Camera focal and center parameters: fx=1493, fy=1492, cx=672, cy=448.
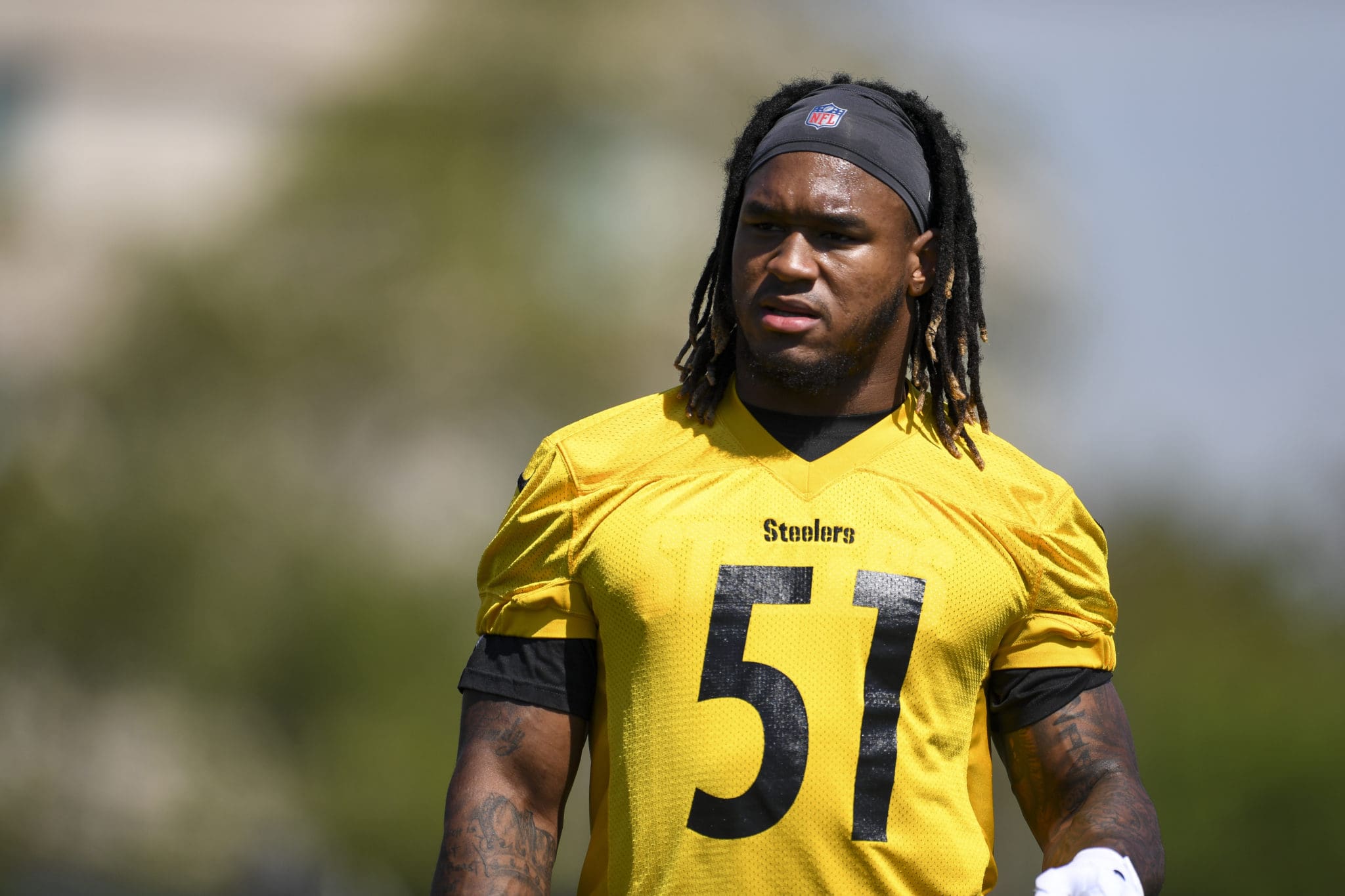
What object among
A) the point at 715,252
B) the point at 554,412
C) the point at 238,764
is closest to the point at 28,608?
the point at 238,764

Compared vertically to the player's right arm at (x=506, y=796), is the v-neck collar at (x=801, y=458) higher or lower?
higher

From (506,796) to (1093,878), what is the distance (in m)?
1.04

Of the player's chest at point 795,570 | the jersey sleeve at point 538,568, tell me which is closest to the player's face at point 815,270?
the player's chest at point 795,570

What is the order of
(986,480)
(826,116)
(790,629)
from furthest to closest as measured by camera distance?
(826,116)
(986,480)
(790,629)

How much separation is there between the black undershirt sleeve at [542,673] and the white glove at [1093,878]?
893 millimetres

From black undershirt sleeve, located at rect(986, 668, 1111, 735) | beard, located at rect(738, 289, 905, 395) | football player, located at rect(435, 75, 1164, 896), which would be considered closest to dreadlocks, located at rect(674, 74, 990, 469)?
football player, located at rect(435, 75, 1164, 896)

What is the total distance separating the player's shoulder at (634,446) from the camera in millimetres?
2842

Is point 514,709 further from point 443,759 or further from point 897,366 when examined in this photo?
point 443,759

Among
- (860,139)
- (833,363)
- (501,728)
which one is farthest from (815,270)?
(501,728)

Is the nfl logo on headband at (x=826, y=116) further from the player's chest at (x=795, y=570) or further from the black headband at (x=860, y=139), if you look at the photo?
the player's chest at (x=795, y=570)

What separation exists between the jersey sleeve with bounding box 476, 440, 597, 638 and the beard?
44 centimetres

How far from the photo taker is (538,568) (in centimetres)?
282

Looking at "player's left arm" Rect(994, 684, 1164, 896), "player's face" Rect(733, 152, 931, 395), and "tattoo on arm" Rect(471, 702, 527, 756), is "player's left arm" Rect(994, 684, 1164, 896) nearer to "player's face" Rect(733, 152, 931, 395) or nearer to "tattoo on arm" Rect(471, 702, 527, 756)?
"player's face" Rect(733, 152, 931, 395)

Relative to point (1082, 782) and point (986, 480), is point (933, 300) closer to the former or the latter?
point (986, 480)
